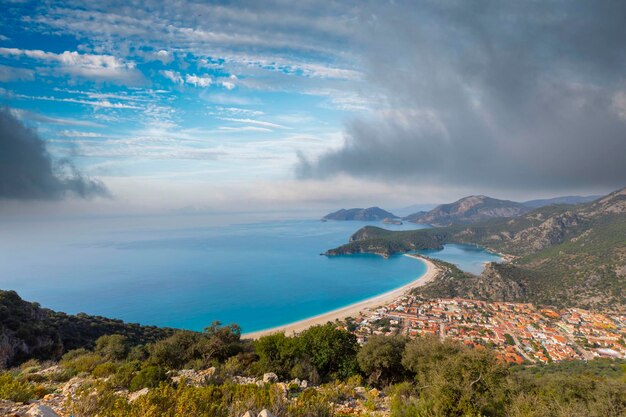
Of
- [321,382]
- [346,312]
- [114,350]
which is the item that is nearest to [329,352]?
[321,382]

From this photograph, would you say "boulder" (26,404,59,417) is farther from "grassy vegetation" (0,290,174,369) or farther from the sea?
the sea

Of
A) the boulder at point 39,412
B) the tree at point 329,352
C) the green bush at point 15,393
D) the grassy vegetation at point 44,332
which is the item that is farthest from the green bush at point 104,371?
the grassy vegetation at point 44,332

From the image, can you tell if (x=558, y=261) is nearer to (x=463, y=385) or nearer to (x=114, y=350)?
(x=463, y=385)

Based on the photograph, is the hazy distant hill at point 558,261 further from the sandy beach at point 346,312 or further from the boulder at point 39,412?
the boulder at point 39,412

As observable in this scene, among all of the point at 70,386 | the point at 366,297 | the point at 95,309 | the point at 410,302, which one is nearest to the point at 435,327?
the point at 410,302

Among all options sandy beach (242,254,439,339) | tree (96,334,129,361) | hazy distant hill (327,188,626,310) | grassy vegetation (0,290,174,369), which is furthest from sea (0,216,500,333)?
tree (96,334,129,361)

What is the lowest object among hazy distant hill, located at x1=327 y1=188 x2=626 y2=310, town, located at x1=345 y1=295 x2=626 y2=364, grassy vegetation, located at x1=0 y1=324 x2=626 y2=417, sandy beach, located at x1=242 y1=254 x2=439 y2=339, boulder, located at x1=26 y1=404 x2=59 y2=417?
sandy beach, located at x1=242 y1=254 x2=439 y2=339
